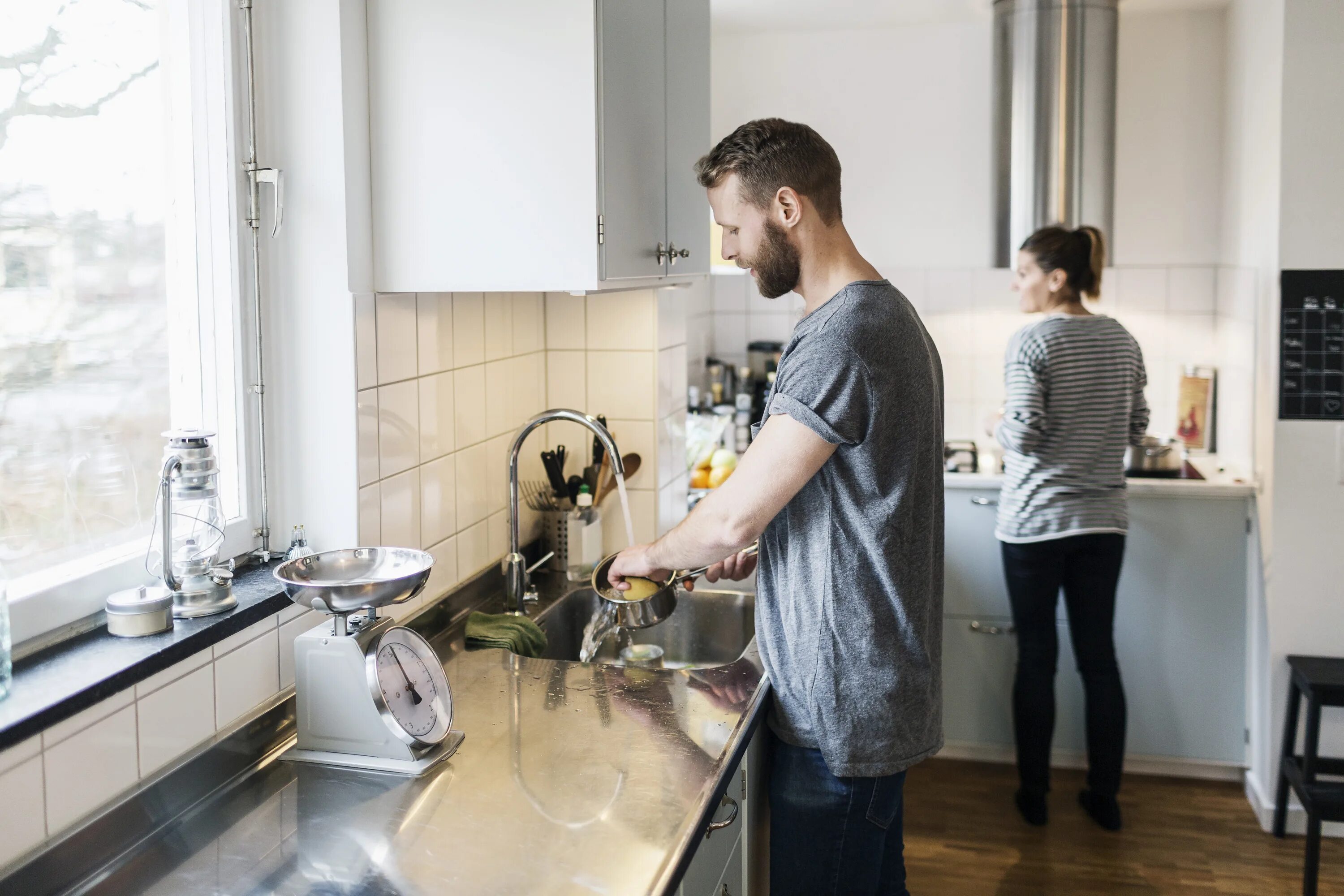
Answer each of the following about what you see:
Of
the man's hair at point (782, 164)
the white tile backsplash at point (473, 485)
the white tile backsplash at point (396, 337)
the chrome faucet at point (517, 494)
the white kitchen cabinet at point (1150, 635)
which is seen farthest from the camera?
the white kitchen cabinet at point (1150, 635)

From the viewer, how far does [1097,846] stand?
3.16 m

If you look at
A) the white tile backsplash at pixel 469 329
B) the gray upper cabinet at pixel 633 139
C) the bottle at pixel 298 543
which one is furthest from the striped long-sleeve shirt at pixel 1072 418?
the bottle at pixel 298 543

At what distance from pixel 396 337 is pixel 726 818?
97cm

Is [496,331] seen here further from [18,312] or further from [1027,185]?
[1027,185]

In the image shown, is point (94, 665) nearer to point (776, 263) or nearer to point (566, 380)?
point (776, 263)

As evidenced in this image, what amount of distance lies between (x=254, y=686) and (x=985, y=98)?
3263 millimetres

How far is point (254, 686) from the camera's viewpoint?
1.71m

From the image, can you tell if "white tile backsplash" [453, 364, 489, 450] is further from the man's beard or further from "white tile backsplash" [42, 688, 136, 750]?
"white tile backsplash" [42, 688, 136, 750]

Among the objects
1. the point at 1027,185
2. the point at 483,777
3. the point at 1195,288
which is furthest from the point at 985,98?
the point at 483,777

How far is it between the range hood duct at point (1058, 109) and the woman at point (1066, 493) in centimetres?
49

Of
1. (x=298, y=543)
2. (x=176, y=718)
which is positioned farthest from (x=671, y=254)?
(x=176, y=718)

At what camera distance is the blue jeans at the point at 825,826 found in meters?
1.77

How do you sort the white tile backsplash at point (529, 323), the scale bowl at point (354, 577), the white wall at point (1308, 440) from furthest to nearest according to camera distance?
the white wall at point (1308, 440), the white tile backsplash at point (529, 323), the scale bowl at point (354, 577)

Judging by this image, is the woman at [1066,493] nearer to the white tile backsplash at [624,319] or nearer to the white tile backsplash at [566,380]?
the white tile backsplash at [624,319]
